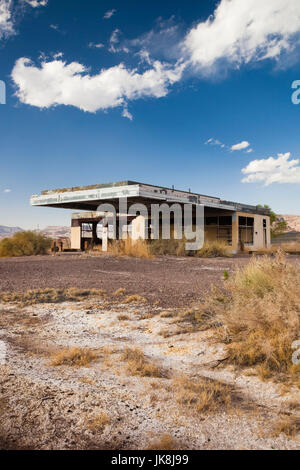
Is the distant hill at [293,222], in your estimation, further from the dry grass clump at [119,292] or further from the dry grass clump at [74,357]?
the dry grass clump at [74,357]

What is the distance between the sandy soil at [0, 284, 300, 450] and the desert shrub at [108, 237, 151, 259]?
41.1 ft

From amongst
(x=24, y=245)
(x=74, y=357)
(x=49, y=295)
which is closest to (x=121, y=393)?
(x=74, y=357)

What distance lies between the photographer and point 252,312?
3.67 meters

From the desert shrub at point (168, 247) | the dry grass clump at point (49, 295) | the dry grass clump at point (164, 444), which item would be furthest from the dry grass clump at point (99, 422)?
the desert shrub at point (168, 247)

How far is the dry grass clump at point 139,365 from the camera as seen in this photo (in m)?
3.28

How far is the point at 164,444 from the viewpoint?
214cm

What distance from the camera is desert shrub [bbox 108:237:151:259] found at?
17.3 metres

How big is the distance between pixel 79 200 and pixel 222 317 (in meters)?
16.9

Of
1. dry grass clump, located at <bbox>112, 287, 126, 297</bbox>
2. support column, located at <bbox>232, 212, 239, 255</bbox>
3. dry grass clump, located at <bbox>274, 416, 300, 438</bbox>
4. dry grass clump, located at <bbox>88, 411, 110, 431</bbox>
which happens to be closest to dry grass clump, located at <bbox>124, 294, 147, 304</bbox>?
dry grass clump, located at <bbox>112, 287, 126, 297</bbox>

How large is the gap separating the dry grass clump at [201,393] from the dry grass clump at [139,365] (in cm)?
26

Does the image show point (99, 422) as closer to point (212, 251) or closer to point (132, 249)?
point (132, 249)

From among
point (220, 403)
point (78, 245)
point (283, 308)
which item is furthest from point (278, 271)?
point (78, 245)
